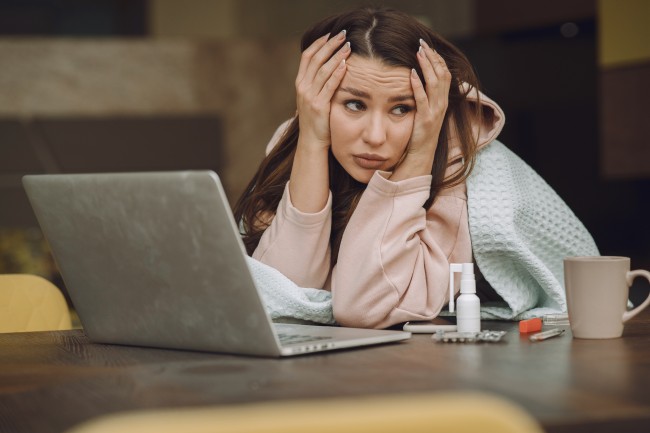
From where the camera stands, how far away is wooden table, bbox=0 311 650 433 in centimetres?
102

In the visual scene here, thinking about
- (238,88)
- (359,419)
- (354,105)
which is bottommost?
(359,419)

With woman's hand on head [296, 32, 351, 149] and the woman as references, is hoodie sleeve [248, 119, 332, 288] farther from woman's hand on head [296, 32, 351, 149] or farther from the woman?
woman's hand on head [296, 32, 351, 149]

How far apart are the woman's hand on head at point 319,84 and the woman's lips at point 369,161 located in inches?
2.7

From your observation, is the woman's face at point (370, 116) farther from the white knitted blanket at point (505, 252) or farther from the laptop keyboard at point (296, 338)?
the laptop keyboard at point (296, 338)

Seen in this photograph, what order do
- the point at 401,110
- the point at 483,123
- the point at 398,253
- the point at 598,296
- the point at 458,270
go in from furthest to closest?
the point at 483,123 → the point at 401,110 → the point at 398,253 → the point at 458,270 → the point at 598,296

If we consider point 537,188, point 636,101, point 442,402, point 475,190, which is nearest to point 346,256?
point 475,190

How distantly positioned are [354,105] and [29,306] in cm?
66

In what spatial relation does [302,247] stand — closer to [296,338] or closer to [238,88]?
[296,338]

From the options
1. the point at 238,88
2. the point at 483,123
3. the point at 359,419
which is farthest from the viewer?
the point at 238,88

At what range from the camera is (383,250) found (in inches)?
67.1

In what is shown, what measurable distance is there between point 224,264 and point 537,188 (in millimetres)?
→ 782

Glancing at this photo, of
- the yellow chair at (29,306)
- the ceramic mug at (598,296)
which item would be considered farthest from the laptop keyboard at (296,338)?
the yellow chair at (29,306)

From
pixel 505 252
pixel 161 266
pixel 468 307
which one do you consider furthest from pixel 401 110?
pixel 161 266

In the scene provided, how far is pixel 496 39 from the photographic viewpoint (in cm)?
521
